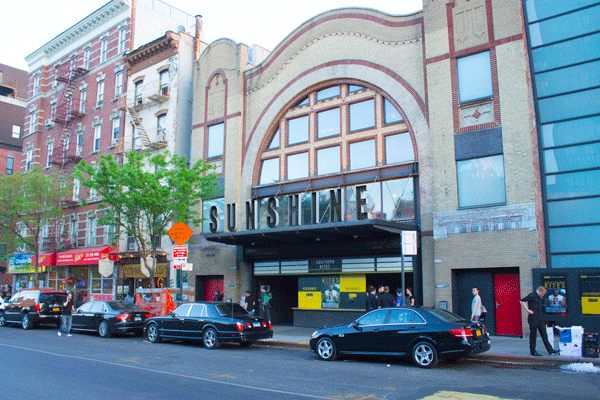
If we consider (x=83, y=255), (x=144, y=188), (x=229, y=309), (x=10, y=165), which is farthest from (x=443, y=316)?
(x=10, y=165)

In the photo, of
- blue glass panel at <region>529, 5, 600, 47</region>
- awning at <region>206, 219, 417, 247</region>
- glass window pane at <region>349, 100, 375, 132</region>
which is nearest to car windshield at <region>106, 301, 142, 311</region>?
awning at <region>206, 219, 417, 247</region>

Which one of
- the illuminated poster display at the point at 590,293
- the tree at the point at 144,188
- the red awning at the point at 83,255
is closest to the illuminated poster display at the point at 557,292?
the illuminated poster display at the point at 590,293

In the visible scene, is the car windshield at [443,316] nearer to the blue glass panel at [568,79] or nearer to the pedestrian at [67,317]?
the blue glass panel at [568,79]

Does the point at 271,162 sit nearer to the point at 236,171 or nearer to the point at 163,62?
the point at 236,171

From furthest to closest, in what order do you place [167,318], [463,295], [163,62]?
[163,62], [463,295], [167,318]

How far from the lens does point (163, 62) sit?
3266cm

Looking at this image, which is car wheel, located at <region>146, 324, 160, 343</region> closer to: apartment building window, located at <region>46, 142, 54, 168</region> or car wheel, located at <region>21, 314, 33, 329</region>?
car wheel, located at <region>21, 314, 33, 329</region>

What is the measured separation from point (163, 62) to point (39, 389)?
26.5 meters

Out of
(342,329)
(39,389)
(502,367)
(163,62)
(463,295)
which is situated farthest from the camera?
(163,62)

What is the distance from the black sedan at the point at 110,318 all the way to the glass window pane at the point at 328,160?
385 inches

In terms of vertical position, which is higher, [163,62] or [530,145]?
[163,62]

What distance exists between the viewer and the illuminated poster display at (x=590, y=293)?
1658cm

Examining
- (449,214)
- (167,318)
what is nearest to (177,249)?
(167,318)

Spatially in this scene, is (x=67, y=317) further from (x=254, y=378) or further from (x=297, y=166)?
(x=254, y=378)
